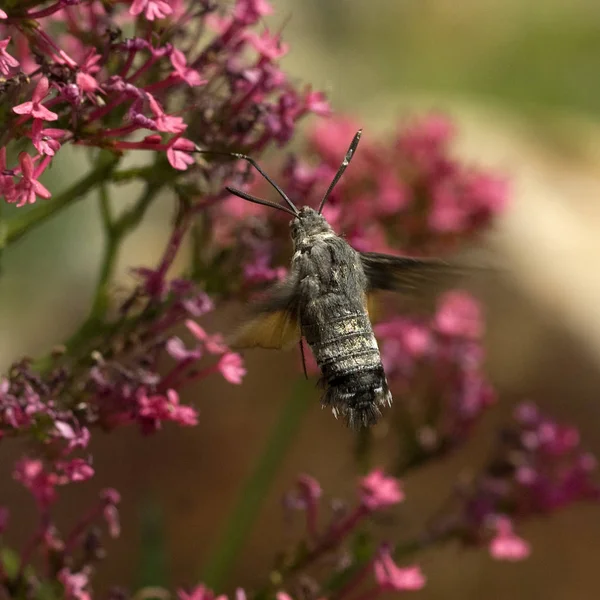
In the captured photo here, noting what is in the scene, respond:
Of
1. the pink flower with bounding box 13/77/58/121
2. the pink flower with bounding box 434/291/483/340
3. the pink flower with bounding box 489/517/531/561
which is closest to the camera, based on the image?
the pink flower with bounding box 13/77/58/121

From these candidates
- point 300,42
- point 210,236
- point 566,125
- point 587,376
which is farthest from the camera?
point 300,42

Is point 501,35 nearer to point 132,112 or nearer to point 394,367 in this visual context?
point 394,367

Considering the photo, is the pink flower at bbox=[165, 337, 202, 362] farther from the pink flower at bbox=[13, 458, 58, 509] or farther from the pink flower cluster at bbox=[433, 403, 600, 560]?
the pink flower cluster at bbox=[433, 403, 600, 560]

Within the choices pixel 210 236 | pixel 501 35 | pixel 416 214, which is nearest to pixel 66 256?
pixel 416 214

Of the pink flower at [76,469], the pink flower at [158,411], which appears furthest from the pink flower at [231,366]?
the pink flower at [76,469]

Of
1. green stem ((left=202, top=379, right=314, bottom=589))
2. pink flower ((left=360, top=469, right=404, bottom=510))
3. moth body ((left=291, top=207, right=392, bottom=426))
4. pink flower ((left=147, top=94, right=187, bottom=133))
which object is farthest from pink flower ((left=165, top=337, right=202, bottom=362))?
green stem ((left=202, top=379, right=314, bottom=589))

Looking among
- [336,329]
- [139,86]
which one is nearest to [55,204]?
[139,86]

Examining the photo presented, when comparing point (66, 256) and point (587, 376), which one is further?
point (66, 256)
